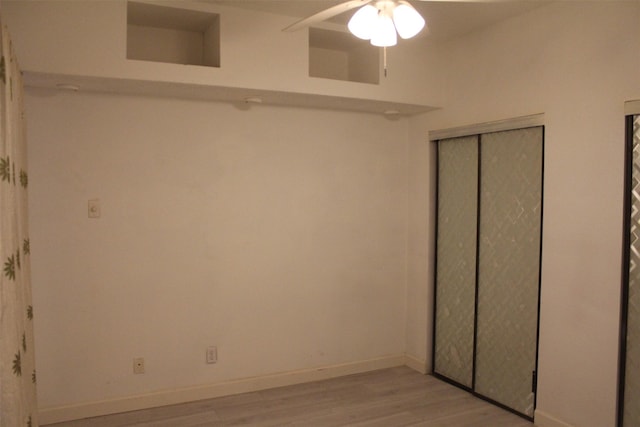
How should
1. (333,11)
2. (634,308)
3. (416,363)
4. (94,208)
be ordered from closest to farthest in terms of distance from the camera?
(333,11) < (634,308) < (94,208) < (416,363)

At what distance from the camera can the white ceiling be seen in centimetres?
320

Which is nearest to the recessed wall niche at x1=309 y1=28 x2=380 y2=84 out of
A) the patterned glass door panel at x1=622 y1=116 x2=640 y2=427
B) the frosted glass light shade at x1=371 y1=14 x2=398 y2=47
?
the frosted glass light shade at x1=371 y1=14 x2=398 y2=47

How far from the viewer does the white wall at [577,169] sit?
2.85 metres

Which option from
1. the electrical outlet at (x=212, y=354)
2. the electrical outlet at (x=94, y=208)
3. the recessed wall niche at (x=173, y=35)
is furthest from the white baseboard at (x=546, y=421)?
the electrical outlet at (x=94, y=208)

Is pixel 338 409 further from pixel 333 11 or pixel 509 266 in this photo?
pixel 333 11

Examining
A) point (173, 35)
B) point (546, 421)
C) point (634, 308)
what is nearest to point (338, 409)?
point (546, 421)

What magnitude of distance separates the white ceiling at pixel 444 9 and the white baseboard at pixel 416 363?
269 centimetres

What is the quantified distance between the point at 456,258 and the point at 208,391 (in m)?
2.14

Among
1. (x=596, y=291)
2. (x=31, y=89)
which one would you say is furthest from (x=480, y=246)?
(x=31, y=89)

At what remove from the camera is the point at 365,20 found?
207 centimetres

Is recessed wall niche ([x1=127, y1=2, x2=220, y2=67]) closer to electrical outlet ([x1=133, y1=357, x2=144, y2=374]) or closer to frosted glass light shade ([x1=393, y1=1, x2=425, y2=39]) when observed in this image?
frosted glass light shade ([x1=393, y1=1, x2=425, y2=39])

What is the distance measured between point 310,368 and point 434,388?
99cm

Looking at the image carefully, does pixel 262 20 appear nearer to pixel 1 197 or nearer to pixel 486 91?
pixel 486 91

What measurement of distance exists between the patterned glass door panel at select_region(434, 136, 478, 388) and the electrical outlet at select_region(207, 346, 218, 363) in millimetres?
1821
